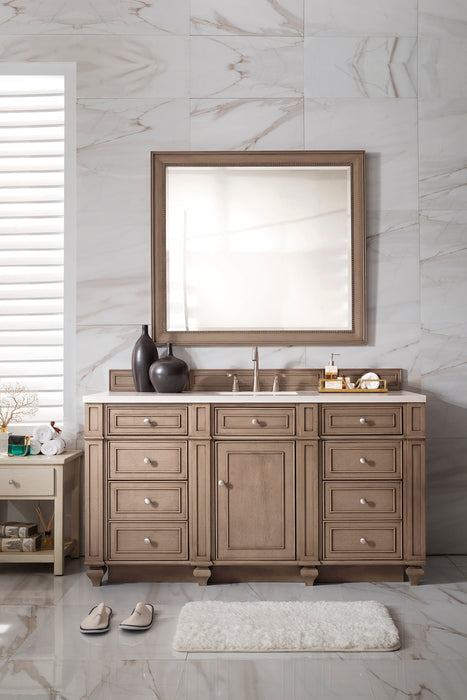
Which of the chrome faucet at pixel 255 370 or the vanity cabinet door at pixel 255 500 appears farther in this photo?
the chrome faucet at pixel 255 370

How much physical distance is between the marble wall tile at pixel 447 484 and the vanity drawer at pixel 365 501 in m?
0.60

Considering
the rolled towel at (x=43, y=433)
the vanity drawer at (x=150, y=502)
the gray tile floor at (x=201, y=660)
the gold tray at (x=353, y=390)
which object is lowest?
the gray tile floor at (x=201, y=660)

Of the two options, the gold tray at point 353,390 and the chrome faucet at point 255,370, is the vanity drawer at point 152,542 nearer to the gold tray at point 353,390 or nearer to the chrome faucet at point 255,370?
the chrome faucet at point 255,370

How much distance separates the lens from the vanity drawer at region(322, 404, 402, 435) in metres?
2.82

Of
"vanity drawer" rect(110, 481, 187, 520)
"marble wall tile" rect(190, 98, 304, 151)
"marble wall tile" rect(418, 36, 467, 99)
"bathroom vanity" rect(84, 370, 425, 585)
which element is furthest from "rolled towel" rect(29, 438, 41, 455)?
"marble wall tile" rect(418, 36, 467, 99)

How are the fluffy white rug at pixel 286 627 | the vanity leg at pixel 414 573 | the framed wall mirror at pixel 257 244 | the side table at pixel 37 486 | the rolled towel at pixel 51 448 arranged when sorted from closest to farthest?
1. the fluffy white rug at pixel 286 627
2. the vanity leg at pixel 414 573
3. the side table at pixel 37 486
4. the rolled towel at pixel 51 448
5. the framed wall mirror at pixel 257 244

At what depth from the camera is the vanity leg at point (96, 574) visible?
282 centimetres

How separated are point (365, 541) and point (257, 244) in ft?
5.14

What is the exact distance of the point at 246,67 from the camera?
3324mm

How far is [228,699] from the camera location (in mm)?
1883

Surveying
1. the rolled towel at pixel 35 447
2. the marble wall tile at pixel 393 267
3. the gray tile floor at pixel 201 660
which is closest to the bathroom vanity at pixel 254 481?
the gray tile floor at pixel 201 660

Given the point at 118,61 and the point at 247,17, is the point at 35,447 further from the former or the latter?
the point at 247,17

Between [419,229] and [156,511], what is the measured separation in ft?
6.48

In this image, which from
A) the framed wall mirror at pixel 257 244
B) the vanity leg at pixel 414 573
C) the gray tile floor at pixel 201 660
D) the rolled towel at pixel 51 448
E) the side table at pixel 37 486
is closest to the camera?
the gray tile floor at pixel 201 660
